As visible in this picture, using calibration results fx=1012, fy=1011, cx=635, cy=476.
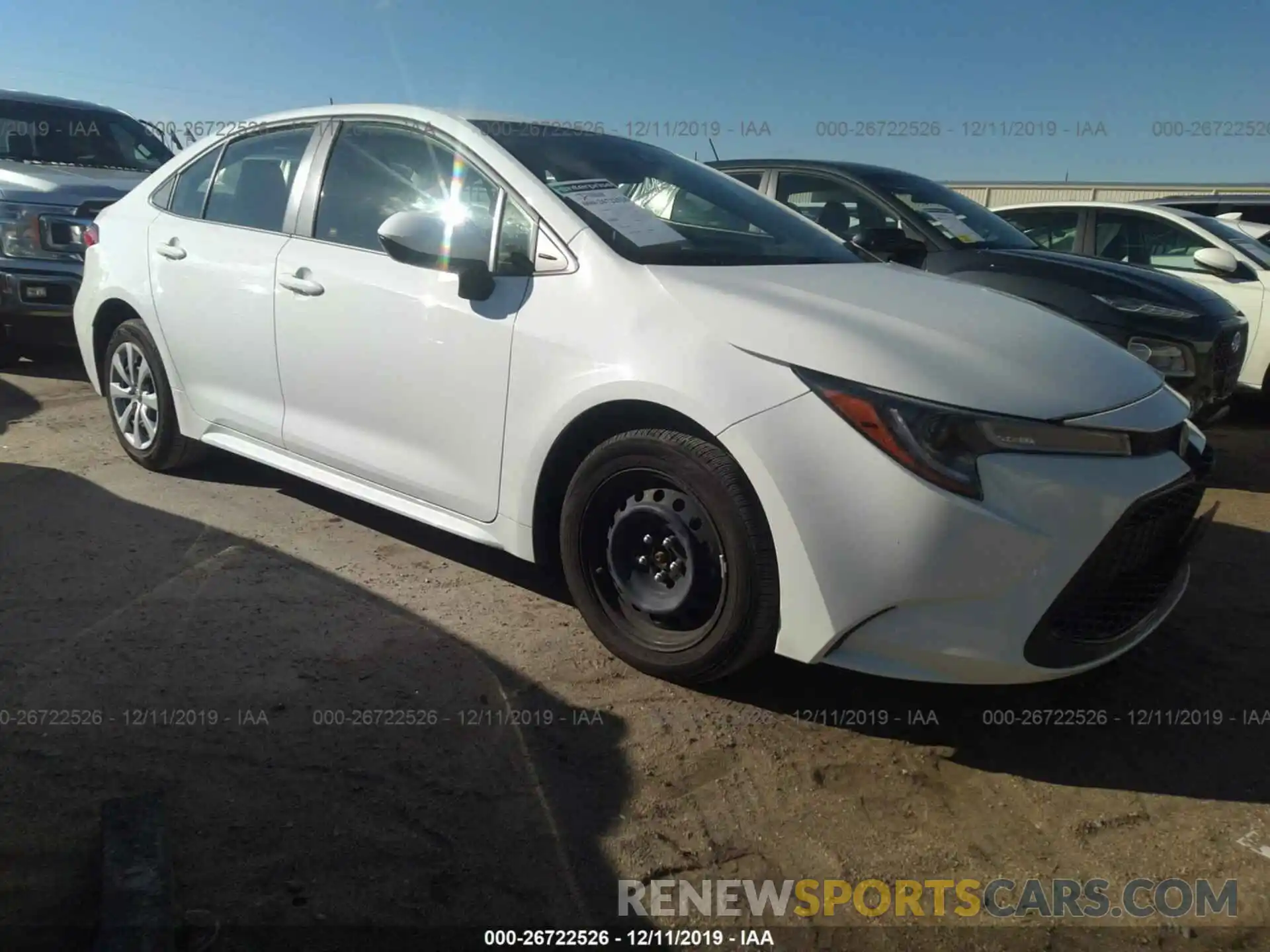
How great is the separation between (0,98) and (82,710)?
6.82m

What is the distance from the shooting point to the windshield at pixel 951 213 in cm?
582

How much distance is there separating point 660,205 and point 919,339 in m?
1.23

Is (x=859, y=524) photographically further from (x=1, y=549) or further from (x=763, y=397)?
(x=1, y=549)

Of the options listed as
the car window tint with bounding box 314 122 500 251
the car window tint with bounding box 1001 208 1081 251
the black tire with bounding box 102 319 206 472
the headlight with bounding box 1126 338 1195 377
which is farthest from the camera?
the car window tint with bounding box 1001 208 1081 251

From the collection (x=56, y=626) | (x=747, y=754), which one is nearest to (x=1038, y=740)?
(x=747, y=754)

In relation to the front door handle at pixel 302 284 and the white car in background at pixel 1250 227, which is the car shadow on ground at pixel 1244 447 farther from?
the front door handle at pixel 302 284

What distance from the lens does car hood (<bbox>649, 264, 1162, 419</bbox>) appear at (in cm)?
252

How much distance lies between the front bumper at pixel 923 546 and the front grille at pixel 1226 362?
333 centimetres

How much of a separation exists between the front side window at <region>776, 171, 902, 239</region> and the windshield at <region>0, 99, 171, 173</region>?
5342mm

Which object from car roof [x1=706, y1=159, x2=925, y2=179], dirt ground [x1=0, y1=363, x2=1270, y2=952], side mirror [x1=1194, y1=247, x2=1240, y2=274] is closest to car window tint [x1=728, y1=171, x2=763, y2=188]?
car roof [x1=706, y1=159, x2=925, y2=179]

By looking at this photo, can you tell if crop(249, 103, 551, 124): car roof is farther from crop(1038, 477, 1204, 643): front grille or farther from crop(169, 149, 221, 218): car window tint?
crop(1038, 477, 1204, 643): front grille

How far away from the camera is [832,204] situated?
6.00 meters

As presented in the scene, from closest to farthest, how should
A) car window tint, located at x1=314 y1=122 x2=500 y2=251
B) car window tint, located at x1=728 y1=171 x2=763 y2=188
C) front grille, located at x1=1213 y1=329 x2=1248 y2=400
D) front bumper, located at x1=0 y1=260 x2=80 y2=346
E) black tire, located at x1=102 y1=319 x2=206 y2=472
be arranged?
car window tint, located at x1=314 y1=122 x2=500 y2=251
black tire, located at x1=102 y1=319 x2=206 y2=472
front grille, located at x1=1213 y1=329 x2=1248 y2=400
car window tint, located at x1=728 y1=171 x2=763 y2=188
front bumper, located at x1=0 y1=260 x2=80 y2=346

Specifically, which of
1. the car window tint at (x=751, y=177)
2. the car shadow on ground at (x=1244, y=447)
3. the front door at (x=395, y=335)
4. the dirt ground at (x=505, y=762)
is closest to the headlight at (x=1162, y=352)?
the car shadow on ground at (x=1244, y=447)
